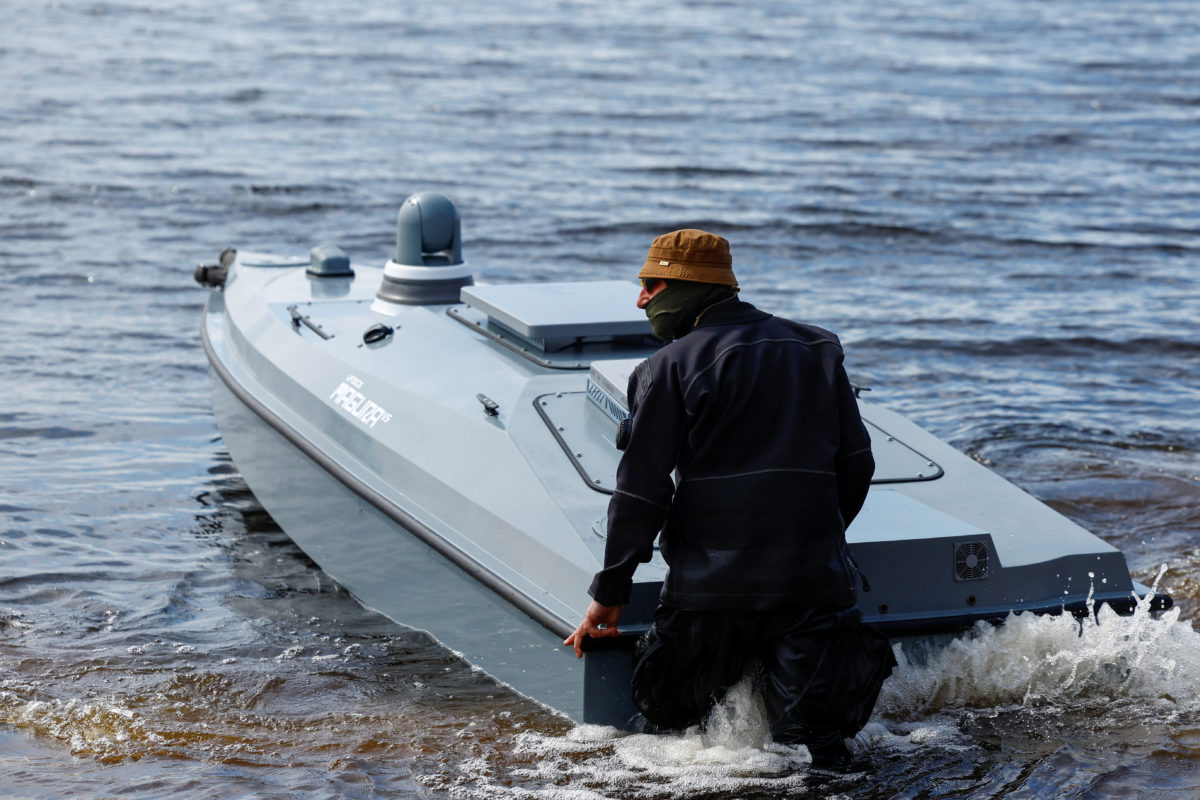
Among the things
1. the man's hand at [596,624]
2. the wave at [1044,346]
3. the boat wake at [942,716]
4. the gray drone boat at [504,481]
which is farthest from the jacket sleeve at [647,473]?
the wave at [1044,346]

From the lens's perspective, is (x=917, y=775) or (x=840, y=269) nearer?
(x=917, y=775)

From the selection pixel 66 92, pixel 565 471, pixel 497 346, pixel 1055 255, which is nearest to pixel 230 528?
pixel 497 346

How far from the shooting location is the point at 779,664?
3.68 metres

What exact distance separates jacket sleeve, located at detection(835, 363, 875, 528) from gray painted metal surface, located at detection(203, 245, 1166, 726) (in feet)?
1.24

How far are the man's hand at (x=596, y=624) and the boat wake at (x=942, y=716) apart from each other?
0.38 meters

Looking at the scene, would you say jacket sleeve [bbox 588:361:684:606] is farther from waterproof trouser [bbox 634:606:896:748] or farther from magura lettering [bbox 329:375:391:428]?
magura lettering [bbox 329:375:391:428]

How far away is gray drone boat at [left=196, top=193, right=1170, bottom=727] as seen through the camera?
4156 millimetres

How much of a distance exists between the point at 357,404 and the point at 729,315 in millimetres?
2152

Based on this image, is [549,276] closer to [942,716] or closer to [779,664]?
[942,716]

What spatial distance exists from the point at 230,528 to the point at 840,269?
6.73m

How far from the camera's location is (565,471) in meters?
4.48

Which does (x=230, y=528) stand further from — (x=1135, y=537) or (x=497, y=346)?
(x=1135, y=537)

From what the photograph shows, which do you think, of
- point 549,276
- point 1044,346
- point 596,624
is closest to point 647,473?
point 596,624

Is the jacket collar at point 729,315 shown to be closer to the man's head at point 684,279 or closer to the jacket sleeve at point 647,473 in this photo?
the man's head at point 684,279
